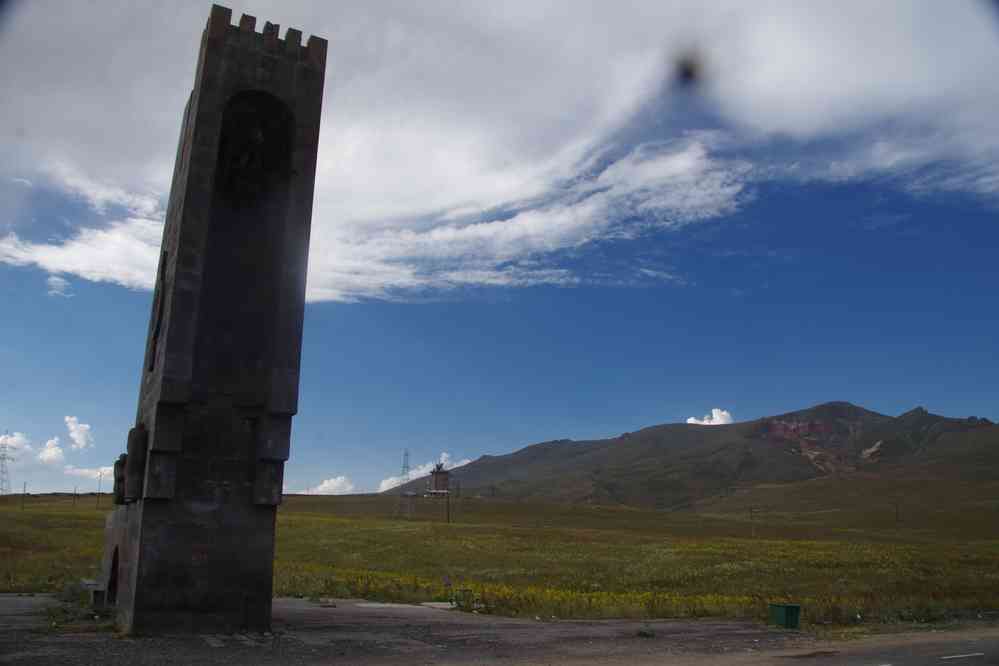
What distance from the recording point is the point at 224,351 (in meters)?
26.0

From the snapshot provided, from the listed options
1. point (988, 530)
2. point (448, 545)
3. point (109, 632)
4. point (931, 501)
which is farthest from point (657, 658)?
point (931, 501)

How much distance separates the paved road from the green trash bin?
0.86 meters

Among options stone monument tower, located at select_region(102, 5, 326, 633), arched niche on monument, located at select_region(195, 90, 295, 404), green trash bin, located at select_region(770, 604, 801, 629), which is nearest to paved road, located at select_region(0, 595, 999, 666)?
green trash bin, located at select_region(770, 604, 801, 629)

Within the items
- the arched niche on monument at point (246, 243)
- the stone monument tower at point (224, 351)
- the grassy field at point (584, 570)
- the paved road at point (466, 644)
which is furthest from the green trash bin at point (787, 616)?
the arched niche on monument at point (246, 243)

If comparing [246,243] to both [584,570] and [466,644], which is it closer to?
[466,644]

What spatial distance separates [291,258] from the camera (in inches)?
1061

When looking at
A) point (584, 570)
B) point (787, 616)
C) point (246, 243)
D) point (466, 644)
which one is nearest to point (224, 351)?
point (246, 243)

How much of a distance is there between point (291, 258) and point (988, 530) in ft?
441

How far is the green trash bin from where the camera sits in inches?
1173

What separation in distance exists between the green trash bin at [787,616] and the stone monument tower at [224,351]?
1790cm

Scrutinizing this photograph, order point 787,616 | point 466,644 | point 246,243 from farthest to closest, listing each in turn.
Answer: point 787,616 → point 246,243 → point 466,644

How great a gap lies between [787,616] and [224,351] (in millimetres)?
21499

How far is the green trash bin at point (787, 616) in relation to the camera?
29.8 metres

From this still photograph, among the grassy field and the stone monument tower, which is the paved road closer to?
the stone monument tower
